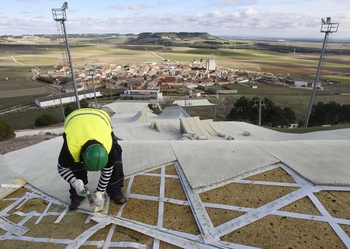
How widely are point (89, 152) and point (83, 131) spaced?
16.9 inches

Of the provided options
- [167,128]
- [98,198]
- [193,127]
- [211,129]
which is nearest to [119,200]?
[98,198]

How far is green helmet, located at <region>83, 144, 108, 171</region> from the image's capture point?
153 inches

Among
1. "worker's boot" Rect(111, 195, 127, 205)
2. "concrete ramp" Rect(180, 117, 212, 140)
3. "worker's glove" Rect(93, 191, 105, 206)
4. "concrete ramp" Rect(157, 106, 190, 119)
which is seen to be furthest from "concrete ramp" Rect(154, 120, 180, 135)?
"worker's glove" Rect(93, 191, 105, 206)

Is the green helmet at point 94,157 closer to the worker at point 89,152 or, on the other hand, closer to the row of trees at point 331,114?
the worker at point 89,152

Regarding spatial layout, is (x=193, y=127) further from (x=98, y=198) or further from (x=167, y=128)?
(x=98, y=198)

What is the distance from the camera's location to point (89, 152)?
3.91 metres

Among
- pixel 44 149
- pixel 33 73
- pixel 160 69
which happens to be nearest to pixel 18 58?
pixel 33 73

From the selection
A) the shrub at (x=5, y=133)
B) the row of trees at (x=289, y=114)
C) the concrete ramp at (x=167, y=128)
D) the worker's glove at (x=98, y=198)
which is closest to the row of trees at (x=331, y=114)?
the row of trees at (x=289, y=114)

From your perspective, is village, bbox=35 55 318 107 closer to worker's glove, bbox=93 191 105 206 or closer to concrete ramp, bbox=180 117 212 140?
concrete ramp, bbox=180 117 212 140

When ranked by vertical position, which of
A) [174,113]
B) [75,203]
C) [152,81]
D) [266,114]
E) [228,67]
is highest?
[75,203]

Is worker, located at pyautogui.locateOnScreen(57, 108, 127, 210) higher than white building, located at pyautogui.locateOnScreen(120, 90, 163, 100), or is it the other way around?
worker, located at pyautogui.locateOnScreen(57, 108, 127, 210)

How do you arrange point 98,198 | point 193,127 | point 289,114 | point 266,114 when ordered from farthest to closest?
1. point 266,114
2. point 289,114
3. point 193,127
4. point 98,198

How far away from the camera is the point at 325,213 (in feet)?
Answer: 15.0

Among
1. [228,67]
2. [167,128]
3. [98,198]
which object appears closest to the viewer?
[98,198]
